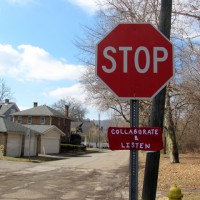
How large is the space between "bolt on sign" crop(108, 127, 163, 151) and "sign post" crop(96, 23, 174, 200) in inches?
6.2

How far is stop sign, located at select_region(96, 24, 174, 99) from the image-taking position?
13.3 ft

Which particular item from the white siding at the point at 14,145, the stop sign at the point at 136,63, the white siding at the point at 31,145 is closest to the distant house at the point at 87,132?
the white siding at the point at 31,145

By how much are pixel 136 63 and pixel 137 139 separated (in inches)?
30.5

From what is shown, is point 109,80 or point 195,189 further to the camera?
point 195,189

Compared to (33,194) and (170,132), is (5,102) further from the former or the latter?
(33,194)

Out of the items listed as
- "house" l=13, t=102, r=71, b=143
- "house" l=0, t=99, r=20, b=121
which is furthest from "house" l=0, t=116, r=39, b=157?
"house" l=0, t=99, r=20, b=121

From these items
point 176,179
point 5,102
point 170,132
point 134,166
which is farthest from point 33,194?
point 5,102

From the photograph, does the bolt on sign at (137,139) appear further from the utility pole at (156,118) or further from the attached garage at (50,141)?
the attached garage at (50,141)

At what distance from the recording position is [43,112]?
6600 centimetres

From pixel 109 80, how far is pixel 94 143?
114 m

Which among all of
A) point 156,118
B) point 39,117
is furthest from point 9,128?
point 156,118

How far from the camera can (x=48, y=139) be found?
5569 cm

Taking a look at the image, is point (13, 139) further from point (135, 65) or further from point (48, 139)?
point (135, 65)

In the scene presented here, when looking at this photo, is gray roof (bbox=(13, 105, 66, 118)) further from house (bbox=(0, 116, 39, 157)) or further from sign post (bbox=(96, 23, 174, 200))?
sign post (bbox=(96, 23, 174, 200))
